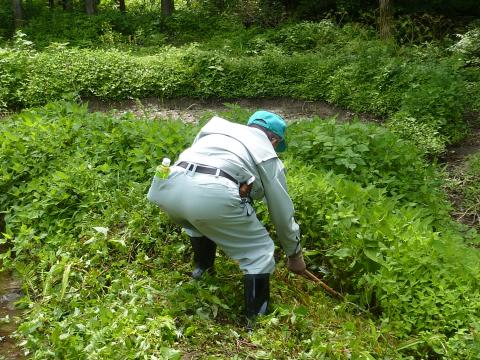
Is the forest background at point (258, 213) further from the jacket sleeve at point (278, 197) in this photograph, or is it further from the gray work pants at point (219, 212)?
the jacket sleeve at point (278, 197)

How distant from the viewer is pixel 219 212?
322 centimetres

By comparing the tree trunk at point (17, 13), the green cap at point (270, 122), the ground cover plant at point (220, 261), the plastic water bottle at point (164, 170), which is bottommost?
→ the ground cover plant at point (220, 261)

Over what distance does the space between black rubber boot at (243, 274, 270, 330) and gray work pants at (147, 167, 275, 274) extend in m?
0.06

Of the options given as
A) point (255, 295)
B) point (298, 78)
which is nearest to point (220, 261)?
point (255, 295)

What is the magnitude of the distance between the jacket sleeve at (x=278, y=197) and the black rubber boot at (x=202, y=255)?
73 centimetres

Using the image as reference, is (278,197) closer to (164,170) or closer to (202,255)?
(164,170)

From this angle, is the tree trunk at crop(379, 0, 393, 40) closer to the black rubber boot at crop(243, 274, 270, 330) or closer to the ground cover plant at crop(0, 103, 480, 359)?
the ground cover plant at crop(0, 103, 480, 359)

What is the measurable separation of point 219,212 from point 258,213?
139cm

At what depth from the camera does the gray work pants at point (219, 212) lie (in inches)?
126

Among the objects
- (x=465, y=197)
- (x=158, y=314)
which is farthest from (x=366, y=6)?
(x=158, y=314)

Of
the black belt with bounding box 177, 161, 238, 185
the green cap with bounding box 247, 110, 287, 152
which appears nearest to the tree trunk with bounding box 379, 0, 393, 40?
the green cap with bounding box 247, 110, 287, 152

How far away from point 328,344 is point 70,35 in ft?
46.3

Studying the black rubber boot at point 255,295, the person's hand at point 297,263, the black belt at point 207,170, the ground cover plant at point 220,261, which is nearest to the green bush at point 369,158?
the ground cover plant at point 220,261

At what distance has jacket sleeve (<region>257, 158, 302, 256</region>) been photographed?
10.7 ft
